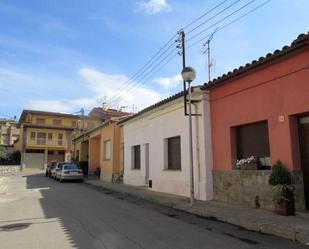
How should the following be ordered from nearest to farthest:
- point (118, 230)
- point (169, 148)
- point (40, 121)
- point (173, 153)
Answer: point (118, 230), point (173, 153), point (169, 148), point (40, 121)

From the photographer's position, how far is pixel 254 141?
11.8 meters

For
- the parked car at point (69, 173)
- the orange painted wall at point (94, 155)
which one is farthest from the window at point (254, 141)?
the orange painted wall at point (94, 155)

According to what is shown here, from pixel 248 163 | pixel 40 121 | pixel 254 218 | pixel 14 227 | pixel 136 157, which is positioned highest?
pixel 40 121

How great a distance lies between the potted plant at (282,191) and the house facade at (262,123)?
0.29m

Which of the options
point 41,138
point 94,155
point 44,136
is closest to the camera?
point 94,155

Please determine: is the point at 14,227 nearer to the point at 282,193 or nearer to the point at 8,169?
the point at 282,193

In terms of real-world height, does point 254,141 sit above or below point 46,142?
below

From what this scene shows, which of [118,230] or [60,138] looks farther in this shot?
[60,138]

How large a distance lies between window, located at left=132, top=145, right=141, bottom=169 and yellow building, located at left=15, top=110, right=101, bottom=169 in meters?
38.4

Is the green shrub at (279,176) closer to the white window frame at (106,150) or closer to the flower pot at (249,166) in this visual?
the flower pot at (249,166)

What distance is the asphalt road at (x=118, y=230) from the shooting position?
7121 millimetres

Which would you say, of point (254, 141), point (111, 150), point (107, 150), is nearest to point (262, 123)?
point (254, 141)

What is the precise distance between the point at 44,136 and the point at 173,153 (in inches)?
2077

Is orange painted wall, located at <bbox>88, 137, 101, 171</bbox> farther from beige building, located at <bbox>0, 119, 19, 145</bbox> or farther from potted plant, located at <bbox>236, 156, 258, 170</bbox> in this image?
beige building, located at <bbox>0, 119, 19, 145</bbox>
